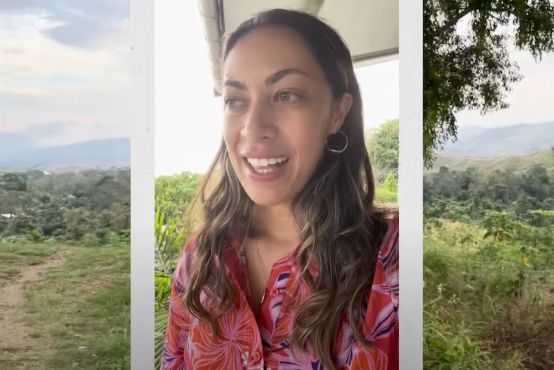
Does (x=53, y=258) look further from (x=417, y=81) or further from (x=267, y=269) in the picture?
(x=417, y=81)

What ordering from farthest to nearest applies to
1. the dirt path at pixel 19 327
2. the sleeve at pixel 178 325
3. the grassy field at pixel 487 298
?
1. the dirt path at pixel 19 327
2. the grassy field at pixel 487 298
3. the sleeve at pixel 178 325

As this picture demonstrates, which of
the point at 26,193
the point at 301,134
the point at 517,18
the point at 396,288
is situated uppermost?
the point at 517,18

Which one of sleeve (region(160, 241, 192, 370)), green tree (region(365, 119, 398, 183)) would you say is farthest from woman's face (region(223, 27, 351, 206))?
sleeve (region(160, 241, 192, 370))

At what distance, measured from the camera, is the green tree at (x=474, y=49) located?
2641mm

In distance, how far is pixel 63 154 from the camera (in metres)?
2.77

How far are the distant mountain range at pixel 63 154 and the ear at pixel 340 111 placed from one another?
Result: 100 cm

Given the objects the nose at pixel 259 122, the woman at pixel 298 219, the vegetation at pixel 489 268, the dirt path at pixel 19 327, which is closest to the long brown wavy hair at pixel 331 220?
the woman at pixel 298 219

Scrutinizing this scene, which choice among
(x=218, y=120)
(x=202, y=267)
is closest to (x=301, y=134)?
(x=218, y=120)

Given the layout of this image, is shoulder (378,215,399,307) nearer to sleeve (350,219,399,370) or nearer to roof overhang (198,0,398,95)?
sleeve (350,219,399,370)

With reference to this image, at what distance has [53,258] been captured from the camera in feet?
9.13

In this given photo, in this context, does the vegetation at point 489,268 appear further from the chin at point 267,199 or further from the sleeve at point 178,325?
the sleeve at point 178,325

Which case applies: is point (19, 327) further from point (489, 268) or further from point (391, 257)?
point (489, 268)

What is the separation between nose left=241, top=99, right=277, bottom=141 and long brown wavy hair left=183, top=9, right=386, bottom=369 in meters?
0.14

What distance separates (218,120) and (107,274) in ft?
3.17
